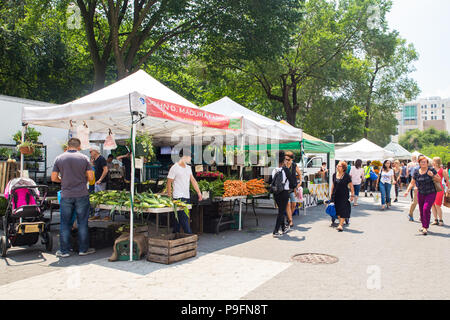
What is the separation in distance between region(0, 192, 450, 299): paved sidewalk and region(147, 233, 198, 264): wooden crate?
137 mm

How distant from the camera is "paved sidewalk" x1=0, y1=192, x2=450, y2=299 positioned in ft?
15.4

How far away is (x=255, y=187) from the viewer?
10.1 meters

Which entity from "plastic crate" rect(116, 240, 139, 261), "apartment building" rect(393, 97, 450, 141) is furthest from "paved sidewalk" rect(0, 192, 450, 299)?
"apartment building" rect(393, 97, 450, 141)

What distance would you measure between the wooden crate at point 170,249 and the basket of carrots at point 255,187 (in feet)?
11.4

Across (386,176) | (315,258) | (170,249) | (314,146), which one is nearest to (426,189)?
(315,258)

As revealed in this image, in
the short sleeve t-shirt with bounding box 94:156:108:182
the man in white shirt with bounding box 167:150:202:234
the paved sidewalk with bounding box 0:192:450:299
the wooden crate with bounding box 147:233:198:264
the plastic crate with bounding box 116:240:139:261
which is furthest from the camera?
the short sleeve t-shirt with bounding box 94:156:108:182

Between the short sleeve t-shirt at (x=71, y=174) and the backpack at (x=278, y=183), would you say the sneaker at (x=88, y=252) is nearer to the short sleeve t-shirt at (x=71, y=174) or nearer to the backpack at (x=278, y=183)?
the short sleeve t-shirt at (x=71, y=174)

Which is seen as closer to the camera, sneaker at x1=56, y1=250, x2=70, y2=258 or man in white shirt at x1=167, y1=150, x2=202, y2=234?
sneaker at x1=56, y1=250, x2=70, y2=258

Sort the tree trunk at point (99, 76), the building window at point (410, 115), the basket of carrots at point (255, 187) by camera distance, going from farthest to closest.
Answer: the building window at point (410, 115)
the tree trunk at point (99, 76)
the basket of carrots at point (255, 187)

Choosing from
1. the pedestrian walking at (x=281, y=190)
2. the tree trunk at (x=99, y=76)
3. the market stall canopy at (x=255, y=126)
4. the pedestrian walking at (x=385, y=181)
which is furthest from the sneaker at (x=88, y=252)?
the pedestrian walking at (x=385, y=181)

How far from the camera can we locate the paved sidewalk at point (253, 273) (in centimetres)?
470

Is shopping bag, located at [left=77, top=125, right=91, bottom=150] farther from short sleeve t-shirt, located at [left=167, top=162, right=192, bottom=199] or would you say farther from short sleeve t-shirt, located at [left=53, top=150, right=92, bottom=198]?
short sleeve t-shirt, located at [left=167, top=162, right=192, bottom=199]

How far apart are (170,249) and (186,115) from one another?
2848mm
